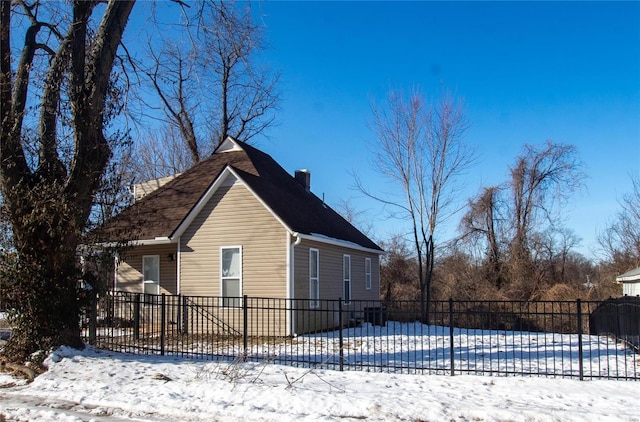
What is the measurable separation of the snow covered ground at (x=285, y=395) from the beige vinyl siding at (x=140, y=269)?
752 centimetres

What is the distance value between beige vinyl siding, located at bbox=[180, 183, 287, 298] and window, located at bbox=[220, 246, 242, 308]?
0.43 ft

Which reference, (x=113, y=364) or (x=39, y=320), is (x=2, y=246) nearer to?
(x=39, y=320)

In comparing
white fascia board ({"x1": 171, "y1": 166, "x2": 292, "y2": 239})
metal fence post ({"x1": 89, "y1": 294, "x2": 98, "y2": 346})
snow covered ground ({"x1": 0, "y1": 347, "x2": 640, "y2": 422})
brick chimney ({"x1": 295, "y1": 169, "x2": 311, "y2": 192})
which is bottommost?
snow covered ground ({"x1": 0, "y1": 347, "x2": 640, "y2": 422})

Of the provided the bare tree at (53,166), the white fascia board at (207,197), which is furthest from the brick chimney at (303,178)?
the bare tree at (53,166)

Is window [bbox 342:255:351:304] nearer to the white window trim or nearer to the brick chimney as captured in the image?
the white window trim

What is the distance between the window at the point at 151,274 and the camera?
17.3 metres

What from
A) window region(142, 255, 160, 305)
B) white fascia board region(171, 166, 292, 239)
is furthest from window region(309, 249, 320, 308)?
window region(142, 255, 160, 305)

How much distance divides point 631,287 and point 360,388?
21359mm

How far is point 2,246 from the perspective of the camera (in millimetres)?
10234

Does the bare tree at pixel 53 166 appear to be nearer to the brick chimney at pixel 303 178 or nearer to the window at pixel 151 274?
the window at pixel 151 274

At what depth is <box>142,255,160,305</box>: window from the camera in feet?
56.6

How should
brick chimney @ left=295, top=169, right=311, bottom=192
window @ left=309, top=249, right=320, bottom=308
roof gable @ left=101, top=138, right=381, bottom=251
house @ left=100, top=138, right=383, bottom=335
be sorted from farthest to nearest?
brick chimney @ left=295, top=169, right=311, bottom=192 < window @ left=309, top=249, right=320, bottom=308 < roof gable @ left=101, top=138, right=381, bottom=251 < house @ left=100, top=138, right=383, bottom=335

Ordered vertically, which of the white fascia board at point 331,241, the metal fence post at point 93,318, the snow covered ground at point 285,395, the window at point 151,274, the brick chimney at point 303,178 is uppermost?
the brick chimney at point 303,178

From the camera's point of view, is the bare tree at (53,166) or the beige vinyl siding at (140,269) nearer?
the bare tree at (53,166)
